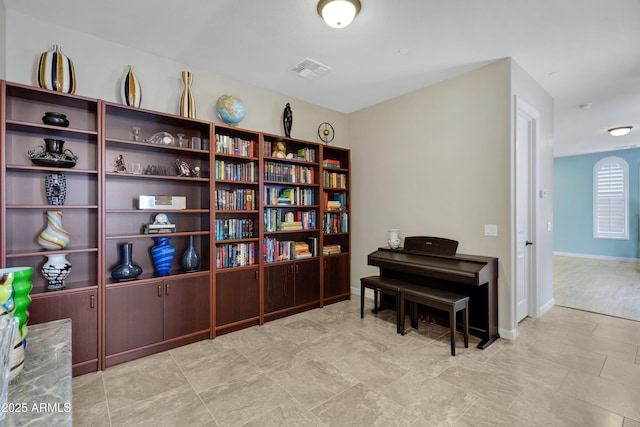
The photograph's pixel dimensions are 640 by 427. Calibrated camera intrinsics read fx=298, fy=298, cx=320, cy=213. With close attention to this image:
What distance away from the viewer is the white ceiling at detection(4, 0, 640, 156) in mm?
2293

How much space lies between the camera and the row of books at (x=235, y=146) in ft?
10.5

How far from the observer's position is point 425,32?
259 centimetres

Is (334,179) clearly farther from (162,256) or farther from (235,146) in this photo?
(162,256)

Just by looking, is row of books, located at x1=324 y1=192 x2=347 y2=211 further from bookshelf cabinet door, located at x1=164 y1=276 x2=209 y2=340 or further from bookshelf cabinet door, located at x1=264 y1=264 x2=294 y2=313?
bookshelf cabinet door, located at x1=164 y1=276 x2=209 y2=340

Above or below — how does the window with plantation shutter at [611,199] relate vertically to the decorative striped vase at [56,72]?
below

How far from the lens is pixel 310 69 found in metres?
3.28

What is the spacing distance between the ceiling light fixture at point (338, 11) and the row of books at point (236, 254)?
234 cm

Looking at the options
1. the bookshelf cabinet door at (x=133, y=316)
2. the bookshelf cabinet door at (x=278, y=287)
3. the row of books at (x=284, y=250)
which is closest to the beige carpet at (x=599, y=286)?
the row of books at (x=284, y=250)

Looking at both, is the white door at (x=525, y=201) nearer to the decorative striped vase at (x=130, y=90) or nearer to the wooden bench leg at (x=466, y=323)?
→ the wooden bench leg at (x=466, y=323)

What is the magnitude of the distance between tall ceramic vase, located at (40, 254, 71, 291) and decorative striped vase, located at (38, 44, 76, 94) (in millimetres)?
1341

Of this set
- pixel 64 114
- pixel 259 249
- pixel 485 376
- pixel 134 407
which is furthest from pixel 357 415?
pixel 64 114

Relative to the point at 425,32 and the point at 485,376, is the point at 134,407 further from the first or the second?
the point at 425,32

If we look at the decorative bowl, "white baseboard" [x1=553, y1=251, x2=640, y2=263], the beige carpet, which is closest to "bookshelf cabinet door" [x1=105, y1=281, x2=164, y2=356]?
the decorative bowl

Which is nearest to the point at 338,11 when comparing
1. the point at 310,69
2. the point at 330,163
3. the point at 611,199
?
the point at 310,69
